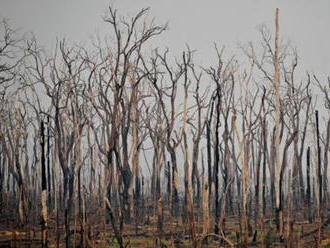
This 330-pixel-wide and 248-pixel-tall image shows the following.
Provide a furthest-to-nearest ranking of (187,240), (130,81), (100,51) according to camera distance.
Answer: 1. (130,81)
2. (100,51)
3. (187,240)

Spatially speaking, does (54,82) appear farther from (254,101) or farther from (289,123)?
(289,123)

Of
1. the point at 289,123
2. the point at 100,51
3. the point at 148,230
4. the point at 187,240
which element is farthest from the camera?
the point at 289,123

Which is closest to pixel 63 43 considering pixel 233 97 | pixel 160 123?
pixel 160 123

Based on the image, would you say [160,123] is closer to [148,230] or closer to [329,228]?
[148,230]

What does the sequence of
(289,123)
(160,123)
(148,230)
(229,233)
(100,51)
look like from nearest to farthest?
(229,233) → (148,230) → (100,51) → (289,123) → (160,123)

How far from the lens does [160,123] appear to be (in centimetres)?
3005

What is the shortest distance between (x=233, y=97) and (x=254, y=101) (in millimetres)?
1590

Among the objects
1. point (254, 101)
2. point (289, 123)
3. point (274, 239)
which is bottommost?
point (274, 239)

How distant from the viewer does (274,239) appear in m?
16.7

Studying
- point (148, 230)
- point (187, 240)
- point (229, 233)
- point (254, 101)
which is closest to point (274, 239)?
point (229, 233)

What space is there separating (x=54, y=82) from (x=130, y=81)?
4681mm

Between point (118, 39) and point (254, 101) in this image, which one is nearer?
point (118, 39)

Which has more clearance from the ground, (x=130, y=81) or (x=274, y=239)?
(x=130, y=81)

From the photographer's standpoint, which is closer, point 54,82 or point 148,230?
point 148,230
